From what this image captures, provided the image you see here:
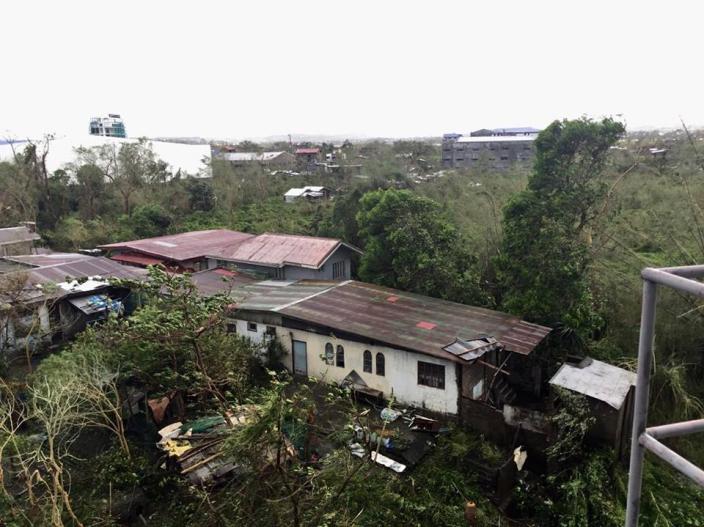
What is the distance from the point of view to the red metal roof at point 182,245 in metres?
23.8

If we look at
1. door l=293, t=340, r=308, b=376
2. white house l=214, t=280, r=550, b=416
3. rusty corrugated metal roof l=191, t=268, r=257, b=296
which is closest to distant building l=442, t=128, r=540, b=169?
rusty corrugated metal roof l=191, t=268, r=257, b=296

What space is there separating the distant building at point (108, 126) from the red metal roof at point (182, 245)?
55.2 metres

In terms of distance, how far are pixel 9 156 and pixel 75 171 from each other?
51.9ft

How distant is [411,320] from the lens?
45.8 ft

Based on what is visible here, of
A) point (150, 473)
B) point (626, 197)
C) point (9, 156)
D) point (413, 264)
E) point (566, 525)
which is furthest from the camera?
point (9, 156)

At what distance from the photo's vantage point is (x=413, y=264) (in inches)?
695

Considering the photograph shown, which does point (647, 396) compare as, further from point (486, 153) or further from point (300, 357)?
point (486, 153)

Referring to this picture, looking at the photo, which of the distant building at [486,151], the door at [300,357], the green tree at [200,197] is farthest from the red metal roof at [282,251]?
the distant building at [486,151]

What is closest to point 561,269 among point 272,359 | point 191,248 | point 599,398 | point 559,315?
point 559,315

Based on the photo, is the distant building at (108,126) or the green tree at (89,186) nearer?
the green tree at (89,186)

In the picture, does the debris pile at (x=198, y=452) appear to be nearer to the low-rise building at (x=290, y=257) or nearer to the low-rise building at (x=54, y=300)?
the low-rise building at (x=54, y=300)

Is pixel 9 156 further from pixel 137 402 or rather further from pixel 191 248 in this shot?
pixel 137 402

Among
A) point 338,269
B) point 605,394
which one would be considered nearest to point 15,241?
point 338,269

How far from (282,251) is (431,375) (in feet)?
36.3
